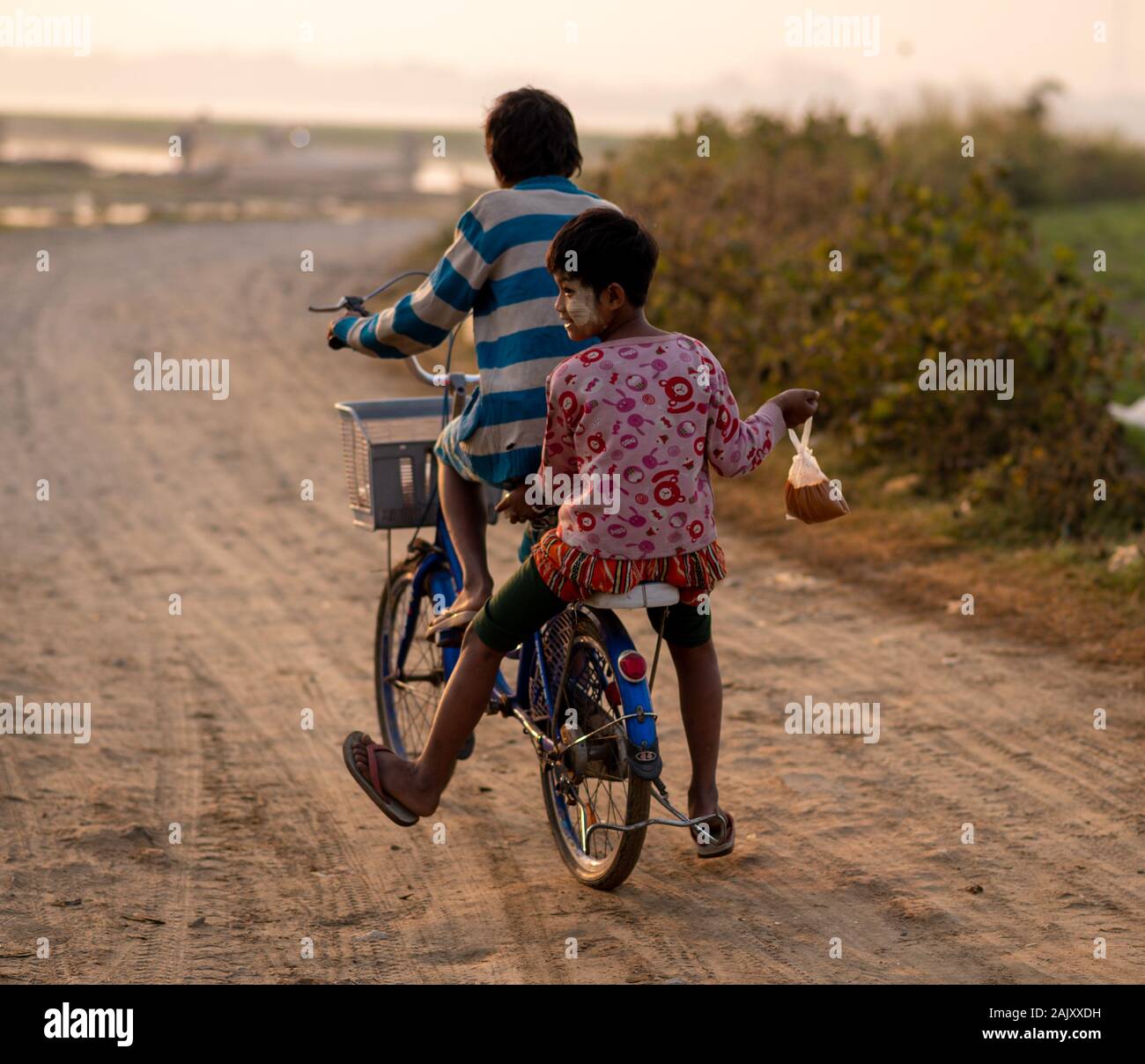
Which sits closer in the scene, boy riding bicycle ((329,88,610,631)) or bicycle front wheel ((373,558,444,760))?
Result: boy riding bicycle ((329,88,610,631))

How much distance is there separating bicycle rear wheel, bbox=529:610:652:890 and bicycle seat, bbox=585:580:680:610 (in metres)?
0.14

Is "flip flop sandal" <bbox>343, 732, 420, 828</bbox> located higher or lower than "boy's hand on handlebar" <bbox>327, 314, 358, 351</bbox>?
lower

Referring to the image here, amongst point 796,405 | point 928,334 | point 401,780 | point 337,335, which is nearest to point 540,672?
point 401,780

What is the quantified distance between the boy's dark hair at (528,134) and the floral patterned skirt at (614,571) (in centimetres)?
104

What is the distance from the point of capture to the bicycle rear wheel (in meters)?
4.19

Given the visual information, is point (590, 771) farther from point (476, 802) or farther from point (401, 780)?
point (476, 802)

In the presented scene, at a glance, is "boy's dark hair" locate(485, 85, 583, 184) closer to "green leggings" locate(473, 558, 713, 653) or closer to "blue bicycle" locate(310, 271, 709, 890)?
"blue bicycle" locate(310, 271, 709, 890)

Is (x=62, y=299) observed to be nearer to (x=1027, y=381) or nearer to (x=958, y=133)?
(x=958, y=133)

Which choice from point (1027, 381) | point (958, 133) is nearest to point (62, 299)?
point (958, 133)

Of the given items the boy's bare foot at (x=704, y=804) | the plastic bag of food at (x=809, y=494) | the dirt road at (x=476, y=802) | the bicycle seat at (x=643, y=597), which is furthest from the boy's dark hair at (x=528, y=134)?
the dirt road at (x=476, y=802)

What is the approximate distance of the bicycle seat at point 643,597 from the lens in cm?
403

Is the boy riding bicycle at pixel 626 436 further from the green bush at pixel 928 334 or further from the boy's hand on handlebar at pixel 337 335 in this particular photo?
the green bush at pixel 928 334

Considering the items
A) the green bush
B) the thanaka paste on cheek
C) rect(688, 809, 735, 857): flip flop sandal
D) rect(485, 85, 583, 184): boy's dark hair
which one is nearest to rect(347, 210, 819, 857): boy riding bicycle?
the thanaka paste on cheek
